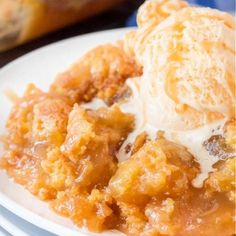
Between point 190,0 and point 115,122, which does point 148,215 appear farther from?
point 190,0

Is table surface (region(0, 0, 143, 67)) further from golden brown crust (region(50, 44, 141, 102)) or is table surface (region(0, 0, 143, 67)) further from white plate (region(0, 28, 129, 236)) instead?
golden brown crust (region(50, 44, 141, 102))

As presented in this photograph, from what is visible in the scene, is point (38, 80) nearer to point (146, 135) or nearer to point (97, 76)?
point (97, 76)

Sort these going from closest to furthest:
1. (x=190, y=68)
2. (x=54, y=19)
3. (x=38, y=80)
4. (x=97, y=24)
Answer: (x=190, y=68) < (x=38, y=80) < (x=54, y=19) < (x=97, y=24)

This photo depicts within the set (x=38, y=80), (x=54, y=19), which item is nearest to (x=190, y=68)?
(x=38, y=80)

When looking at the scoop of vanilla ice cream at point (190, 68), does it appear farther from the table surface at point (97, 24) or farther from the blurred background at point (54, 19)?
the table surface at point (97, 24)

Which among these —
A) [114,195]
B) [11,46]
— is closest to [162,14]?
[114,195]
